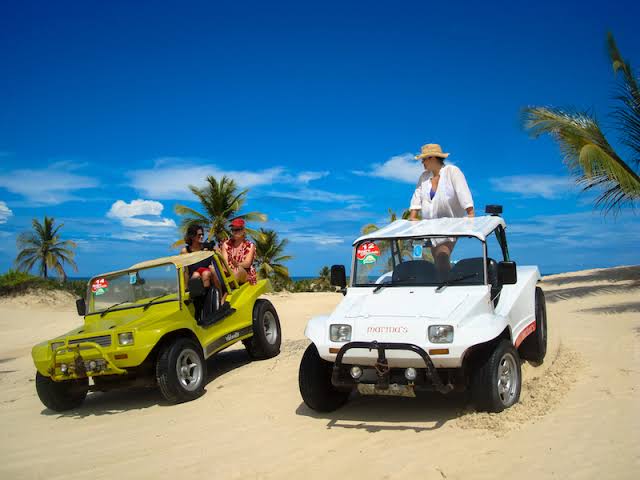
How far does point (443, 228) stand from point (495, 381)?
5.91 feet

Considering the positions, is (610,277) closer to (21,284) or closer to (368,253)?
(368,253)

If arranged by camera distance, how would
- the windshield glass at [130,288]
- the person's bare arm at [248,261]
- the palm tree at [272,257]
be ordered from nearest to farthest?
the windshield glass at [130,288]
the person's bare arm at [248,261]
the palm tree at [272,257]

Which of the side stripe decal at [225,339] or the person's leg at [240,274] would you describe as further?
the person's leg at [240,274]

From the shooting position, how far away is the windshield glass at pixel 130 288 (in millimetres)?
7930

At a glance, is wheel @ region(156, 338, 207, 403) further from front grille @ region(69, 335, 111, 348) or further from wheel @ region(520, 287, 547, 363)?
wheel @ region(520, 287, 547, 363)

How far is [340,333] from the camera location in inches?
215

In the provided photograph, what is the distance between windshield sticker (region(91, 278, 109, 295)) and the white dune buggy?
3.47 m

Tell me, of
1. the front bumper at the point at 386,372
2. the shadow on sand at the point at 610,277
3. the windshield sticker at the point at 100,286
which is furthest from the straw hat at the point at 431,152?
the shadow on sand at the point at 610,277

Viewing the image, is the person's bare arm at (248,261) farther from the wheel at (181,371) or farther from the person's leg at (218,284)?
the wheel at (181,371)

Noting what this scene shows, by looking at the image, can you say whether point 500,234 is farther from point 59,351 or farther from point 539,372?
point 59,351

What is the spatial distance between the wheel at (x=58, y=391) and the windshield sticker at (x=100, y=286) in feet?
4.40

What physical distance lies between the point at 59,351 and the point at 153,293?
1.50 metres

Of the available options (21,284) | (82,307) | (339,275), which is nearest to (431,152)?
(339,275)

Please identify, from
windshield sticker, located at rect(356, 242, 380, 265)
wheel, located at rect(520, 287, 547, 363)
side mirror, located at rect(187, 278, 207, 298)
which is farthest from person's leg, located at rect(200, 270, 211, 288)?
wheel, located at rect(520, 287, 547, 363)
